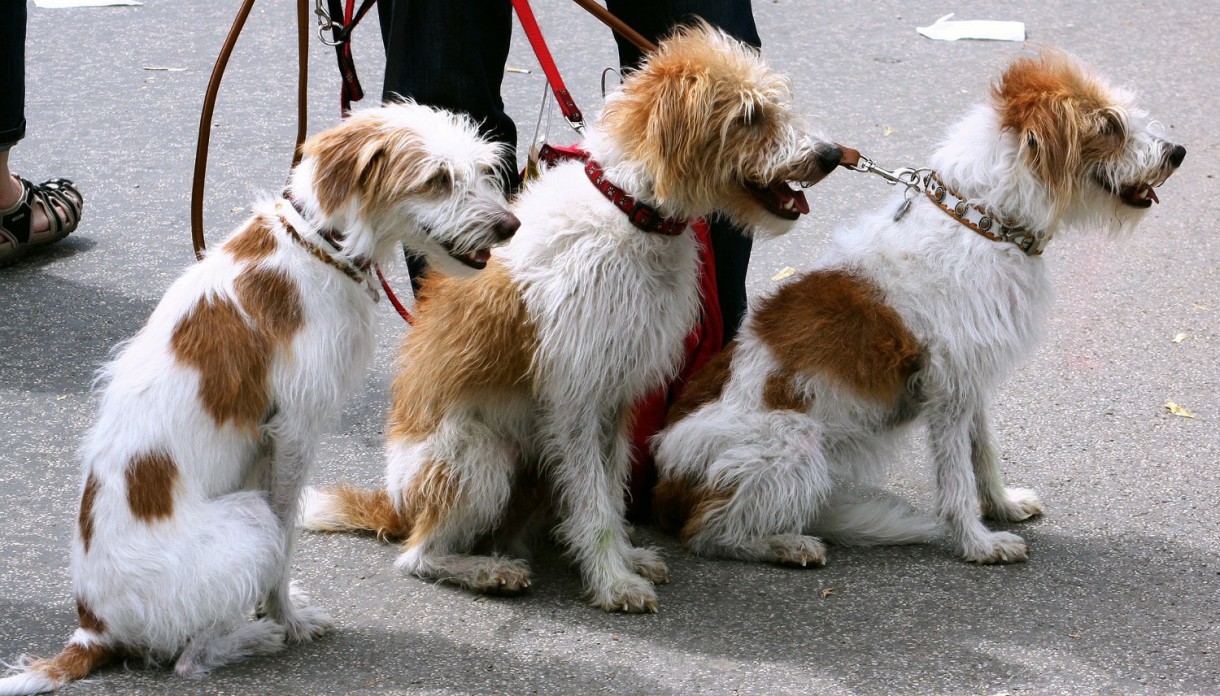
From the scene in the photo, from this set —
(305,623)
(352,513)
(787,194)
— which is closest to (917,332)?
(787,194)

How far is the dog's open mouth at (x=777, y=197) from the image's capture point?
3.35 metres

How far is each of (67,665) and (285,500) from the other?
0.59m

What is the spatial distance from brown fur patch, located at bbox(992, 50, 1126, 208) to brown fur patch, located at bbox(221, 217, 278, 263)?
1.99m

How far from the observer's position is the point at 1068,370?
16.0ft

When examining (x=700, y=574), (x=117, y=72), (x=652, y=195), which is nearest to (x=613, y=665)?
(x=700, y=574)

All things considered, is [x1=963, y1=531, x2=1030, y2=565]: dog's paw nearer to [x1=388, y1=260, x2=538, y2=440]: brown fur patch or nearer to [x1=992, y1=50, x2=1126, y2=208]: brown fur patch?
[x1=992, y1=50, x2=1126, y2=208]: brown fur patch

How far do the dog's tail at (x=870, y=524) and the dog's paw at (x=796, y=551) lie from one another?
0.12 m

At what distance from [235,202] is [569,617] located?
11.0 ft

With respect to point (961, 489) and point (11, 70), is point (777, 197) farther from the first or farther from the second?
point (11, 70)

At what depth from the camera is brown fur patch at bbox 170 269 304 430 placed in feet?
9.52

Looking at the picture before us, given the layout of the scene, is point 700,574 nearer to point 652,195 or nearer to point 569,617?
point 569,617

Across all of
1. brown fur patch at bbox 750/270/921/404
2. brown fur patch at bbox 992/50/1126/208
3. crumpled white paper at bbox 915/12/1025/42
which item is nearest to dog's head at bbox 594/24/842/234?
brown fur patch at bbox 750/270/921/404

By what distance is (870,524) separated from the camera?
377 cm

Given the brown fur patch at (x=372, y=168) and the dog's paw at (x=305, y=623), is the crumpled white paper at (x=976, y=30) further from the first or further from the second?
the dog's paw at (x=305, y=623)
